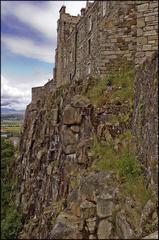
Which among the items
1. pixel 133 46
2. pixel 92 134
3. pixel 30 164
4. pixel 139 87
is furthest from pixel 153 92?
pixel 30 164

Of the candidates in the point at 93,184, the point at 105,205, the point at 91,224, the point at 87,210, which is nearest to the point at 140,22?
the point at 93,184

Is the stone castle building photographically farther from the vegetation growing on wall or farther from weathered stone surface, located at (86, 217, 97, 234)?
the vegetation growing on wall

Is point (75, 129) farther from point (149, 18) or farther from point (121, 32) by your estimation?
point (121, 32)

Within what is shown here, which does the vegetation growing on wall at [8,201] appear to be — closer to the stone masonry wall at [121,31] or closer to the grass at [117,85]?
the grass at [117,85]

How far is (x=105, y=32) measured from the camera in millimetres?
16578

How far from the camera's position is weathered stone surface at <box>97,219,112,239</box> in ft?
30.1

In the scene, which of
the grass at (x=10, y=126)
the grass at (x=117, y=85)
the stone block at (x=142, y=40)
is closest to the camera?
the stone block at (x=142, y=40)

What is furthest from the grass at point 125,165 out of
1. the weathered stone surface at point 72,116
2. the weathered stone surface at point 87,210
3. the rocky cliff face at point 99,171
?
the weathered stone surface at point 72,116

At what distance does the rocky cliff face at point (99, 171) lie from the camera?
30.1ft

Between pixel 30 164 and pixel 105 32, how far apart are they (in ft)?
50.1

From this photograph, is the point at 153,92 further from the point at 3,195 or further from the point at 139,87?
the point at 3,195

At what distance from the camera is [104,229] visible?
930cm

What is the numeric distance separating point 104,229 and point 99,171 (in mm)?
2264

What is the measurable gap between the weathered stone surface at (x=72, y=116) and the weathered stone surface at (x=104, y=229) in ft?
18.8
